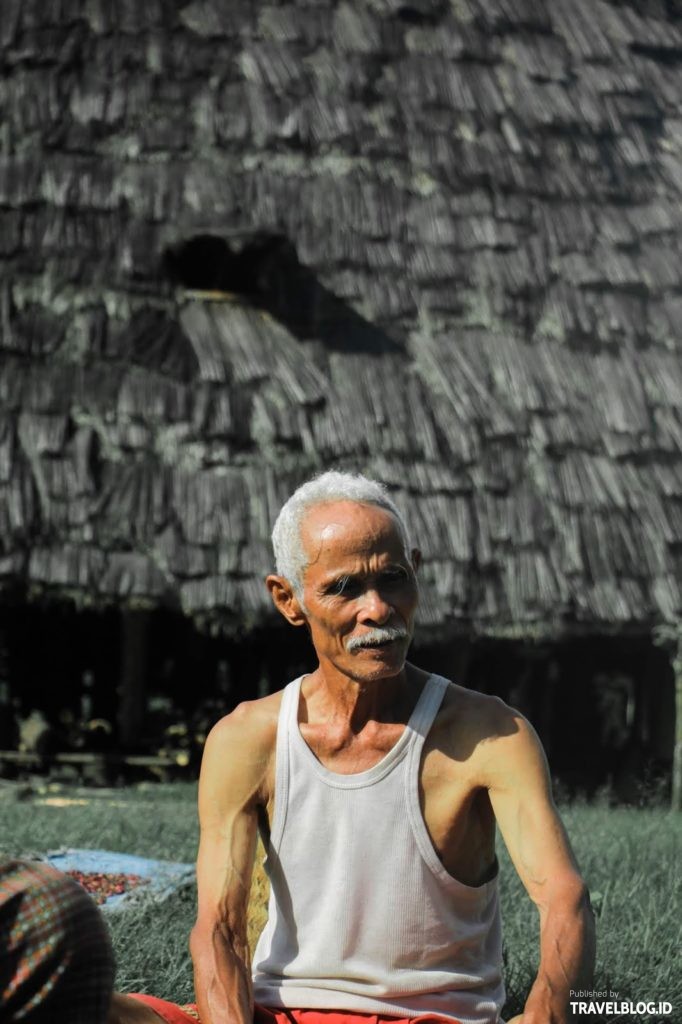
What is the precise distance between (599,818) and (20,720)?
14.8 feet

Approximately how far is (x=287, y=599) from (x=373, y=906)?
58cm

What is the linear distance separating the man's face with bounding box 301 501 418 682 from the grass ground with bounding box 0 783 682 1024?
3.71ft

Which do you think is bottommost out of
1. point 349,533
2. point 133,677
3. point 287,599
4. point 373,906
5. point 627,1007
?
point 133,677

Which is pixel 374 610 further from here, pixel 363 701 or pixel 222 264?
pixel 222 264

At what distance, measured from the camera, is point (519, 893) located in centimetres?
468

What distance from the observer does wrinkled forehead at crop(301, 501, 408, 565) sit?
258 centimetres

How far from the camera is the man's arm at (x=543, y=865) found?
92.4 inches

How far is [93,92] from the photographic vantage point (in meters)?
8.96

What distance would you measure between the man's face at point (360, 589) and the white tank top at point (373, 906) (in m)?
0.15

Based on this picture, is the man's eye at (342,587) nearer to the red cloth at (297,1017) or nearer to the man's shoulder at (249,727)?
the man's shoulder at (249,727)

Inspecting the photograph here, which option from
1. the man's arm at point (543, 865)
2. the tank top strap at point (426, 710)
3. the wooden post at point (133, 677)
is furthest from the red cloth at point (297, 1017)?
the wooden post at point (133, 677)

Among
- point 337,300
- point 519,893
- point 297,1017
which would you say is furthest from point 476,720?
point 337,300

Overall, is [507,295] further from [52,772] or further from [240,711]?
[240,711]

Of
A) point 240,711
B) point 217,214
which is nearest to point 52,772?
point 217,214
